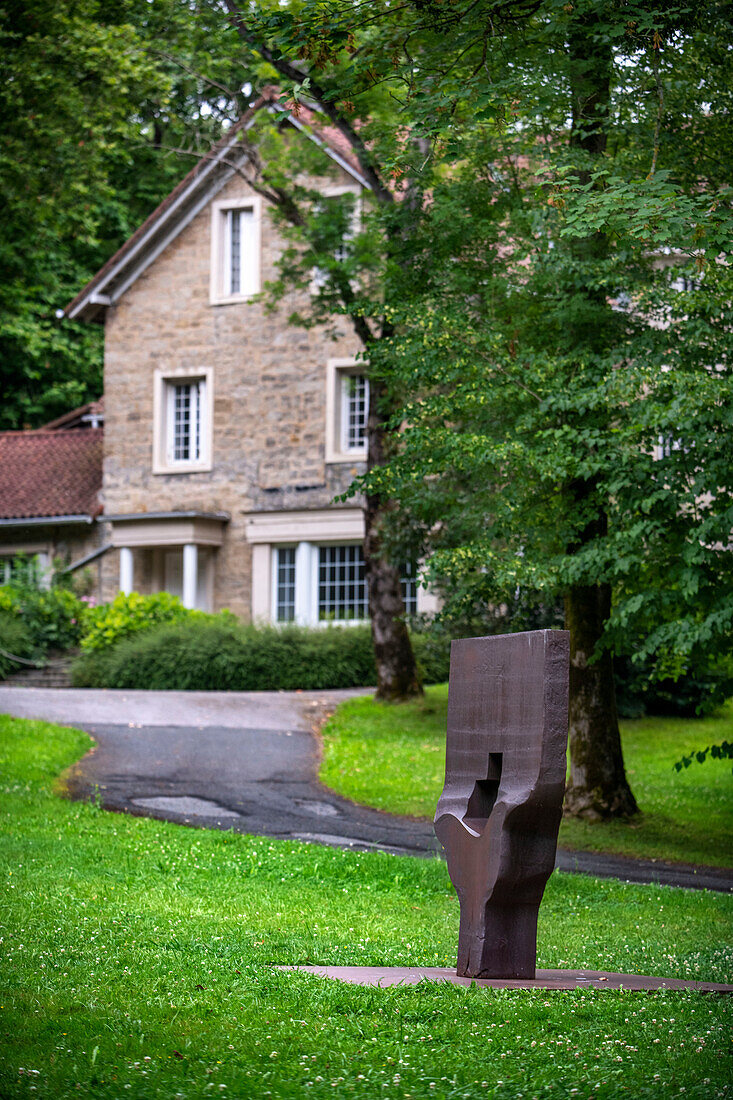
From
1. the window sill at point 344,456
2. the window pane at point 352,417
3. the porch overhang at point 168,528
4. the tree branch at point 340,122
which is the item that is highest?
the tree branch at point 340,122

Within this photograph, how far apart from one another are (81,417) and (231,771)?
2036cm

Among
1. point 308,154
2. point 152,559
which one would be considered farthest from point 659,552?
point 152,559

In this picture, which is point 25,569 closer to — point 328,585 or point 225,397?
point 225,397

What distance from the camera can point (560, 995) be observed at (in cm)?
551

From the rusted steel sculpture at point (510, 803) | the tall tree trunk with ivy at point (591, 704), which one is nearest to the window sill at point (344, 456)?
the tall tree trunk with ivy at point (591, 704)

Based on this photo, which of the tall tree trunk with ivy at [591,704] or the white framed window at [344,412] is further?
the white framed window at [344,412]

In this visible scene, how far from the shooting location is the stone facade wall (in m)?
25.1

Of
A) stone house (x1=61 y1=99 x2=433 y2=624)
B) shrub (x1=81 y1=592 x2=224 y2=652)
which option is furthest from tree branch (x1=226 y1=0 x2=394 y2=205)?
shrub (x1=81 y1=592 x2=224 y2=652)

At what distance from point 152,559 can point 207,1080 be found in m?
23.5

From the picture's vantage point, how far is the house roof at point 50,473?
27281mm

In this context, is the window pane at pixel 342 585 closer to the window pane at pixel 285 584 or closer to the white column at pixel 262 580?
the window pane at pixel 285 584

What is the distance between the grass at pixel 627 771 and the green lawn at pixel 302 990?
7.91 ft

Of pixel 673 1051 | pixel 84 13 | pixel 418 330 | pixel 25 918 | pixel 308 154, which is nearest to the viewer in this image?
pixel 673 1051

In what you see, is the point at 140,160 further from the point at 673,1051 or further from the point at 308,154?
the point at 673,1051
